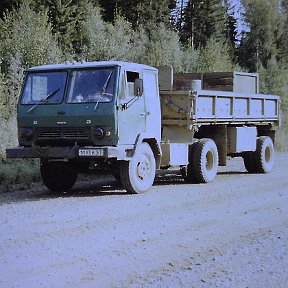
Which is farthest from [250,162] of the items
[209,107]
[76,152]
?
[76,152]

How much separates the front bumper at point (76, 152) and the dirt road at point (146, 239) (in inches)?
32.6

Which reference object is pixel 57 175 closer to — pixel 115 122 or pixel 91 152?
pixel 91 152

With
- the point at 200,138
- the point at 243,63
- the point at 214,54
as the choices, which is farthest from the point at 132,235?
the point at 243,63

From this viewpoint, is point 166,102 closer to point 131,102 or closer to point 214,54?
point 131,102

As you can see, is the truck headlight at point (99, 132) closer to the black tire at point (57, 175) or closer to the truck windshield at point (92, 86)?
the truck windshield at point (92, 86)

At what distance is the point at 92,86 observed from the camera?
37.6ft

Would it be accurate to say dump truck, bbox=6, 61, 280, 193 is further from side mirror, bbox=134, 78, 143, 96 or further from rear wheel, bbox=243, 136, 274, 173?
rear wheel, bbox=243, 136, 274, 173

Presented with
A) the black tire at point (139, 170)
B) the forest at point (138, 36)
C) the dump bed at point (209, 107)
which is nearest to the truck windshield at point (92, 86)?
the black tire at point (139, 170)

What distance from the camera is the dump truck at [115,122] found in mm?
11223

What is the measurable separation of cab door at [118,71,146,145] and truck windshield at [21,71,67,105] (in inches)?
49.2

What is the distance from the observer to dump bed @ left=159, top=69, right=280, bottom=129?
1326 centimetres

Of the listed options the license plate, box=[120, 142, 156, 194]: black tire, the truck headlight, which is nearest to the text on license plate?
the license plate

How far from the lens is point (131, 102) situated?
38.0 feet

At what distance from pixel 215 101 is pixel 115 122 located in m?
3.79
